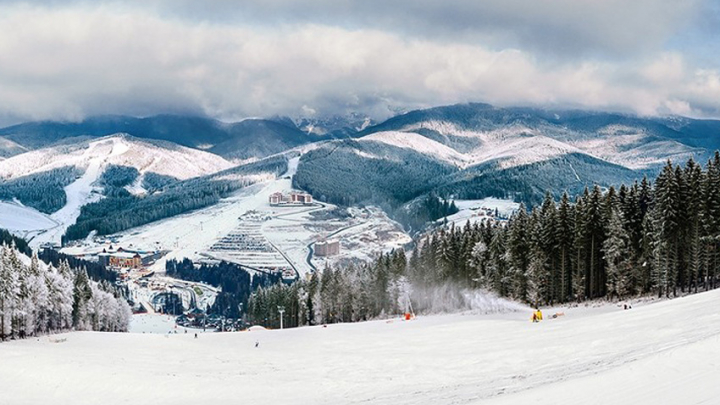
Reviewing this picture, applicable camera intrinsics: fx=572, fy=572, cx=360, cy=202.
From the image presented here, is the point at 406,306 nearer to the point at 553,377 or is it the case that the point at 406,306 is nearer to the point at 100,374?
the point at 100,374

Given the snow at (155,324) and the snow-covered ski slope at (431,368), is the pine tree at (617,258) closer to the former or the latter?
the snow-covered ski slope at (431,368)

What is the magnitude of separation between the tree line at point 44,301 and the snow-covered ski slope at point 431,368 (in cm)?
1621

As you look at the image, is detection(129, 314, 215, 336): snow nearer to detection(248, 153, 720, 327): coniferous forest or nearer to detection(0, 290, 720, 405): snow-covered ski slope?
detection(248, 153, 720, 327): coniferous forest

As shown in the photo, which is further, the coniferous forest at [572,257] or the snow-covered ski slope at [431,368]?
the coniferous forest at [572,257]

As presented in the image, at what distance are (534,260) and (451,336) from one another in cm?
2941

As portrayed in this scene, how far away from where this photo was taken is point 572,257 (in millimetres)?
68312

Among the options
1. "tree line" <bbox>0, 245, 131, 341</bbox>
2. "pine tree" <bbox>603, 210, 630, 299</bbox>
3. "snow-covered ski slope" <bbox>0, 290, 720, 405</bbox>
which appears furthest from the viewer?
"tree line" <bbox>0, 245, 131, 341</bbox>

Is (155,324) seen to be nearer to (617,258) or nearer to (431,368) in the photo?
(617,258)

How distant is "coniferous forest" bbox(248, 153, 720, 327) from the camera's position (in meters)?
56.8

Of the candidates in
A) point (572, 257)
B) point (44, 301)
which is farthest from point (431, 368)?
point (44, 301)

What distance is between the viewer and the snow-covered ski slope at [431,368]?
712 inches

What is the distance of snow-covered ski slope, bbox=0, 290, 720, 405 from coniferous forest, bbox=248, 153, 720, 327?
2135 centimetres

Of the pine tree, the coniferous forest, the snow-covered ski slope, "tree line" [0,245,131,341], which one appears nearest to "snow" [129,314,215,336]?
"tree line" [0,245,131,341]

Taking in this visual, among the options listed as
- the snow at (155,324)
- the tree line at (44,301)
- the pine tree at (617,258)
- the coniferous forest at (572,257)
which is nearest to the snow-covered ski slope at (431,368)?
the tree line at (44,301)
